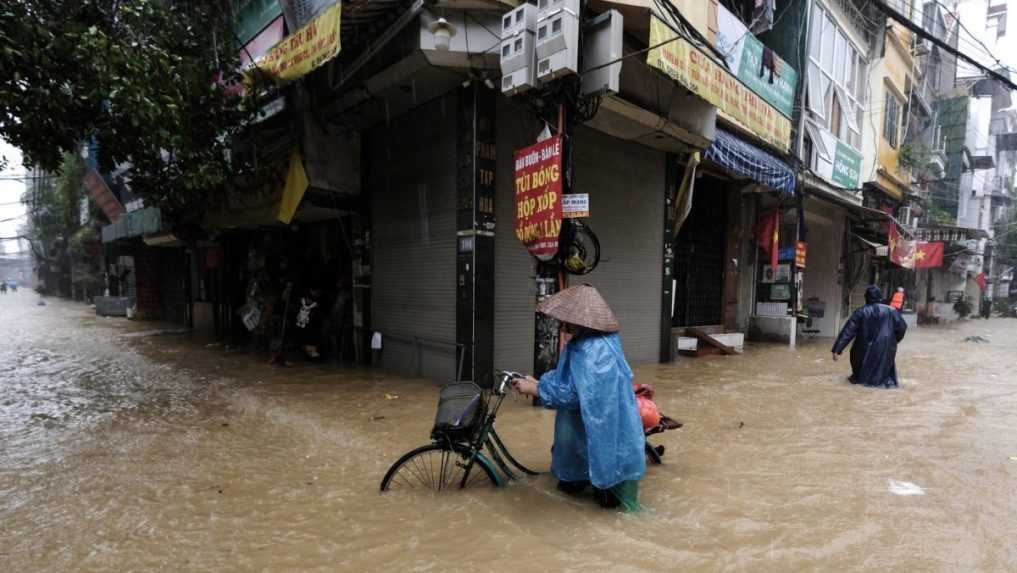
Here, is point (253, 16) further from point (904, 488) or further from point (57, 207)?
point (57, 207)

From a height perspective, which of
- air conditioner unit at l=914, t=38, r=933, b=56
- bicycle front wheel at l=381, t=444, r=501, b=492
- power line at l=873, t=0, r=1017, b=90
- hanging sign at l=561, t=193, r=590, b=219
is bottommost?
bicycle front wheel at l=381, t=444, r=501, b=492

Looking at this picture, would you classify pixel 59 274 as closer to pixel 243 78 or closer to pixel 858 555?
pixel 243 78

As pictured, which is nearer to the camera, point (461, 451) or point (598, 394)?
point (598, 394)

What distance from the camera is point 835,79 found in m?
12.8

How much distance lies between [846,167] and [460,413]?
14.5 metres

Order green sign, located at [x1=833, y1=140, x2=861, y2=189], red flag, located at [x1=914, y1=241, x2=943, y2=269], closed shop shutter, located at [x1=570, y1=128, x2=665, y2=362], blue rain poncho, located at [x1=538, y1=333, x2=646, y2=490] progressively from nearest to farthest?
blue rain poncho, located at [x1=538, y1=333, x2=646, y2=490] < closed shop shutter, located at [x1=570, y1=128, x2=665, y2=362] < green sign, located at [x1=833, y1=140, x2=861, y2=189] < red flag, located at [x1=914, y1=241, x2=943, y2=269]

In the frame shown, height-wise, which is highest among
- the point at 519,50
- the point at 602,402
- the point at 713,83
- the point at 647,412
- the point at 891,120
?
the point at 891,120

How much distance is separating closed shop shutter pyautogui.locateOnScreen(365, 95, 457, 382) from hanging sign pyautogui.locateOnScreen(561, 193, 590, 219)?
2264mm

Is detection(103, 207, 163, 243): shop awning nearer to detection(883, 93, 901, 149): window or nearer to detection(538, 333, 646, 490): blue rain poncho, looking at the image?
detection(538, 333, 646, 490): blue rain poncho

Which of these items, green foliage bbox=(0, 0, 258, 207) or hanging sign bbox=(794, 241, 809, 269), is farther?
hanging sign bbox=(794, 241, 809, 269)

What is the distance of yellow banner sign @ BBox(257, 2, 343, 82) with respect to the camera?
18.5 feet

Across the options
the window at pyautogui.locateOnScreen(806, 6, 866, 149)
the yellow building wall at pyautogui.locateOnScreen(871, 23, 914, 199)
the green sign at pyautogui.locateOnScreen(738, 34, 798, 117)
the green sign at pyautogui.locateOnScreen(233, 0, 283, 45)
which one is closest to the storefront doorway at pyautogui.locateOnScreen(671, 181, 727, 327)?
the green sign at pyautogui.locateOnScreen(738, 34, 798, 117)

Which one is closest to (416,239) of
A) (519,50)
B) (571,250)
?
(571,250)

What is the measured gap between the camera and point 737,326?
12.6 metres
